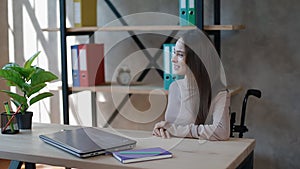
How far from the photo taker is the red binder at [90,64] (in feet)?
11.2

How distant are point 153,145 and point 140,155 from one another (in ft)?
0.62

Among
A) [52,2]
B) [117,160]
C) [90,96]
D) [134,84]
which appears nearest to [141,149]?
[117,160]

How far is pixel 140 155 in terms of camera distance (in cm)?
179

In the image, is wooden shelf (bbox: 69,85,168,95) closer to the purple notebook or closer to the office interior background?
the office interior background

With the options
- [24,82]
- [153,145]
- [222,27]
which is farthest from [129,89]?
[153,145]

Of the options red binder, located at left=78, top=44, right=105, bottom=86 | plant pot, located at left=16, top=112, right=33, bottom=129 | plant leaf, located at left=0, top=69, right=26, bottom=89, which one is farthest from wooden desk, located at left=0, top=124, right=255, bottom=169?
red binder, located at left=78, top=44, right=105, bottom=86

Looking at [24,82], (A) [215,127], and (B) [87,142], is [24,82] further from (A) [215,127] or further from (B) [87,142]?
(A) [215,127]

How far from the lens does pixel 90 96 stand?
393cm

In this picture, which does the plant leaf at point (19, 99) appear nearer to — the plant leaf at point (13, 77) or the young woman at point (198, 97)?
the plant leaf at point (13, 77)

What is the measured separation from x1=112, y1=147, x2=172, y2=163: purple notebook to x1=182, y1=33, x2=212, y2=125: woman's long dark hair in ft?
1.17

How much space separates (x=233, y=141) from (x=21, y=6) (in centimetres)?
271

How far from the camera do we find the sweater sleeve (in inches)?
79.4

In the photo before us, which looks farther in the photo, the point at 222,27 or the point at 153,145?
the point at 222,27

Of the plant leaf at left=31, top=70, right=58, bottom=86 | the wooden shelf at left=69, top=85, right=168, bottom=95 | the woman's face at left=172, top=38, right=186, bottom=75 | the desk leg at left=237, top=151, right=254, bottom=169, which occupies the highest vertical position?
the woman's face at left=172, top=38, right=186, bottom=75
